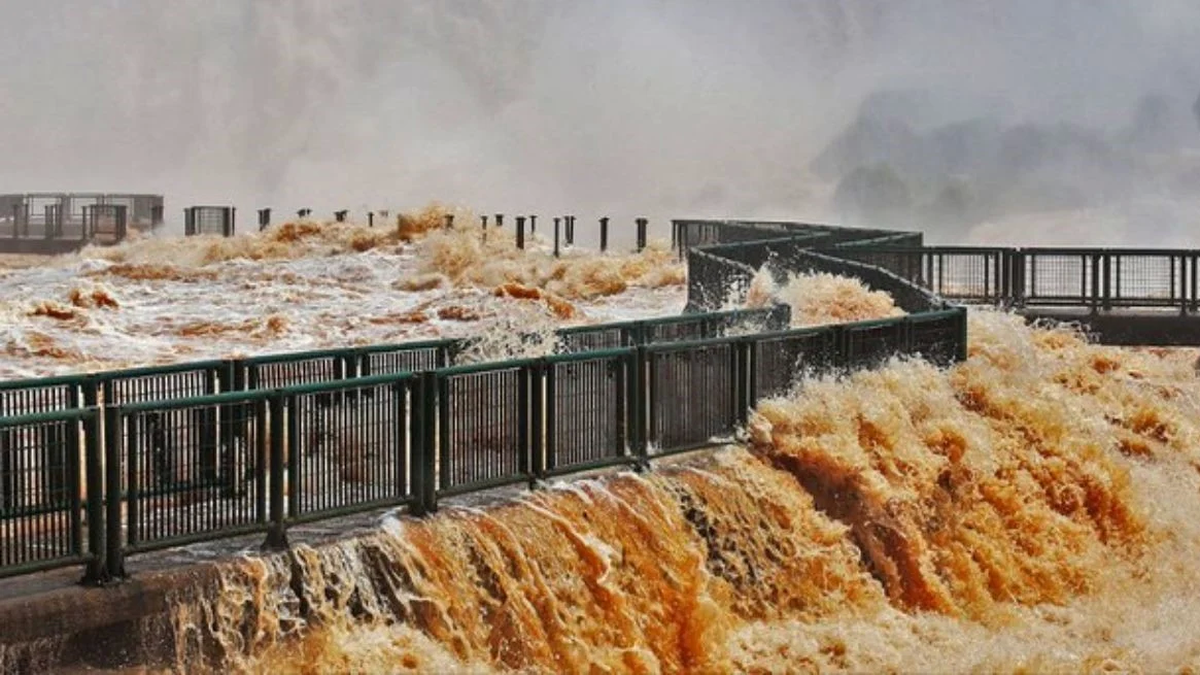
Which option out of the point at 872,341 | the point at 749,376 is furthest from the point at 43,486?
the point at 872,341

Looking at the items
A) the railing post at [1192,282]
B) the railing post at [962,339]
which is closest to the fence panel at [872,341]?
the railing post at [962,339]

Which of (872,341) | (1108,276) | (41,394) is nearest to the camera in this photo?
(41,394)

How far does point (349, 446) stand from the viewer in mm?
11938

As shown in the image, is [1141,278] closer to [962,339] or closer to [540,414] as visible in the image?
[962,339]

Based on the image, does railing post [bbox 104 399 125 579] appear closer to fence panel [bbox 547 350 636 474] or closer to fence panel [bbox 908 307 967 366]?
fence panel [bbox 547 350 636 474]

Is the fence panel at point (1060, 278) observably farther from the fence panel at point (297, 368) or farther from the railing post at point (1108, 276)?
the fence panel at point (297, 368)

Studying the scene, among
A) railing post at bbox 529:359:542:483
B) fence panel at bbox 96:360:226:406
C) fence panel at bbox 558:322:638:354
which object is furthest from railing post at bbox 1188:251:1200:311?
fence panel at bbox 96:360:226:406

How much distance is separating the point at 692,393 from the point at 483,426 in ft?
8.59

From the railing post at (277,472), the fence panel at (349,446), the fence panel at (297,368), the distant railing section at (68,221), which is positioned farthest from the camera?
the distant railing section at (68,221)

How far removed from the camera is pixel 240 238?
4878 cm

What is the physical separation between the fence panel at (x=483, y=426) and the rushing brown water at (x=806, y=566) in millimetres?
292

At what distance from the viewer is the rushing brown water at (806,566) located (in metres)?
11.0

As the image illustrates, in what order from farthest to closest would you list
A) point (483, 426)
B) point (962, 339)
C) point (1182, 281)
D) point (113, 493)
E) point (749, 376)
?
point (1182, 281)
point (962, 339)
point (749, 376)
point (483, 426)
point (113, 493)

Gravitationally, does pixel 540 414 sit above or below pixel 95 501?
above
